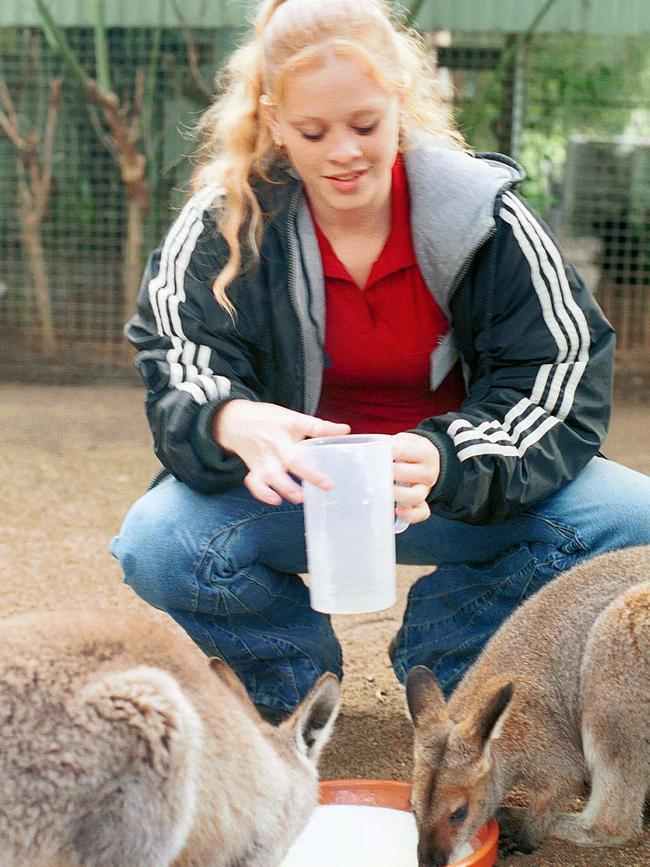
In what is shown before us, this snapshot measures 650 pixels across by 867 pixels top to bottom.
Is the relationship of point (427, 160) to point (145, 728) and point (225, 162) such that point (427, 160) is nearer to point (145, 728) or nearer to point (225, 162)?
point (225, 162)

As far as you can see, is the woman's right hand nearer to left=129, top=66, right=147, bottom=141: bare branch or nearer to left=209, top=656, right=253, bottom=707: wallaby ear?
left=209, top=656, right=253, bottom=707: wallaby ear

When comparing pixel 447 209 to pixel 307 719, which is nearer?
pixel 307 719

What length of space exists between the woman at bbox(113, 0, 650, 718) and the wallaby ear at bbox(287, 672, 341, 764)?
47 cm

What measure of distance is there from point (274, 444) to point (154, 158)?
571 cm

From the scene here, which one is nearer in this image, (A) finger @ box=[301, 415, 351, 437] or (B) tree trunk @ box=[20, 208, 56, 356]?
(A) finger @ box=[301, 415, 351, 437]

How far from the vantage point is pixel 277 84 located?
7.62 feet

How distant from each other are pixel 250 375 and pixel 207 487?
0.25m

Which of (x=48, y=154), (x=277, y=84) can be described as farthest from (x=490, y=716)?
(x=48, y=154)

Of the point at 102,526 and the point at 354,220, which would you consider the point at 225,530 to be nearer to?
the point at 354,220

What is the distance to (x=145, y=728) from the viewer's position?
1.76 m

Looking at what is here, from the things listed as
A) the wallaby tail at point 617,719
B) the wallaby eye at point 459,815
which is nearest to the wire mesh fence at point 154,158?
the wallaby tail at point 617,719

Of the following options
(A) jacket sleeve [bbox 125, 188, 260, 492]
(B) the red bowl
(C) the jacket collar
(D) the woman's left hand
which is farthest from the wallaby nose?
(C) the jacket collar

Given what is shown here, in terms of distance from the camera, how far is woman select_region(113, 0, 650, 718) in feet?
7.91

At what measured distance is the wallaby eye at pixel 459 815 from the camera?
2.11 metres
